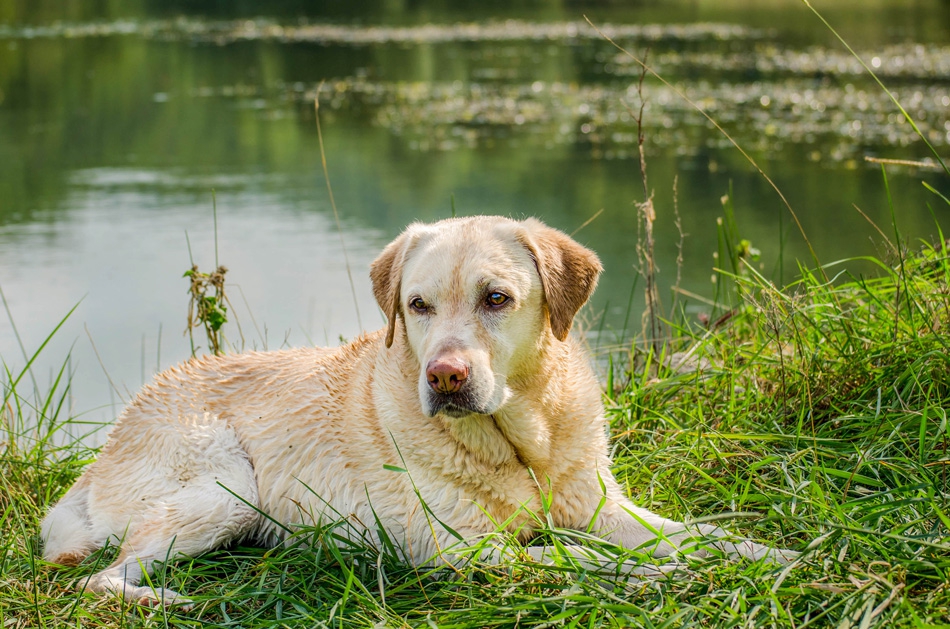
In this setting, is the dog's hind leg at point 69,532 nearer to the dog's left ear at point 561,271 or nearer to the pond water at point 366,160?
the pond water at point 366,160

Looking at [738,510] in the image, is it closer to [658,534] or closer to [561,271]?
[658,534]

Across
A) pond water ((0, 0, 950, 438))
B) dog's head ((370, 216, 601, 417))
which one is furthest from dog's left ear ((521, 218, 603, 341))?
pond water ((0, 0, 950, 438))

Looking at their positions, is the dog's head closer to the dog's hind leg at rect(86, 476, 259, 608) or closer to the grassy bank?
the grassy bank

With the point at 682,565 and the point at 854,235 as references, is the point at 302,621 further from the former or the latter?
the point at 854,235

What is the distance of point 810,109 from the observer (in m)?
16.7

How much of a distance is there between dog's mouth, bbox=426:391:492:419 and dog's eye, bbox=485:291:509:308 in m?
0.40

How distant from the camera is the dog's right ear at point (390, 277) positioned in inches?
141

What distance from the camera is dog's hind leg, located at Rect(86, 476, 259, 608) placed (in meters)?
3.53

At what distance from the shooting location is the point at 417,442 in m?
3.53

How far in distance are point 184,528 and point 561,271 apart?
1879mm

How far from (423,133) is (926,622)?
13.3 metres

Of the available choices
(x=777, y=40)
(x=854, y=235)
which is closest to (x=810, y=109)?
(x=854, y=235)

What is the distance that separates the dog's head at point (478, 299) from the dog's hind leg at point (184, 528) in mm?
1000

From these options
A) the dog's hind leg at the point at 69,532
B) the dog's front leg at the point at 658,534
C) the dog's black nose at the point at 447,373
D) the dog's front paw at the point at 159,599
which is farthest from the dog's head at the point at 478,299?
the dog's hind leg at the point at 69,532
